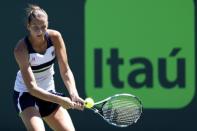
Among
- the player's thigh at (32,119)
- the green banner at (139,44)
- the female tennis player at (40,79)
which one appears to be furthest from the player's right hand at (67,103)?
the green banner at (139,44)

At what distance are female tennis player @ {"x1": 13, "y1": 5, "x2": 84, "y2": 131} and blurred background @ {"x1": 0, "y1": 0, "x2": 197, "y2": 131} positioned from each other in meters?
2.16

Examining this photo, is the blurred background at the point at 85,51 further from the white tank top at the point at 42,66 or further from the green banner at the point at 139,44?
the white tank top at the point at 42,66

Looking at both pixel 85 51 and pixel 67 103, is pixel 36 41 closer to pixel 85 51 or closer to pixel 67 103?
pixel 67 103

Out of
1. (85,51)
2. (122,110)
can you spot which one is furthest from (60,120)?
(85,51)

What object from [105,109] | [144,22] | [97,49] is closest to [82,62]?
[97,49]

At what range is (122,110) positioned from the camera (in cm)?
623

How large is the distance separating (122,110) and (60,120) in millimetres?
527

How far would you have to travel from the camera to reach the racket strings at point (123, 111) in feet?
20.3

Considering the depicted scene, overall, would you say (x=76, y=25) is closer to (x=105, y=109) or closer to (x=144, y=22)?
(x=144, y=22)

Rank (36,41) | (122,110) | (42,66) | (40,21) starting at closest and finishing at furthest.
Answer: (40,21) → (36,41) → (42,66) → (122,110)

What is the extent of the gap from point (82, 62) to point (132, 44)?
1.82 ft

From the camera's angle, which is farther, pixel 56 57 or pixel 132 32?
pixel 132 32

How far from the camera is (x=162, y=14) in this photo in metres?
8.27

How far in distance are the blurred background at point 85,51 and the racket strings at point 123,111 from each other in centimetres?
205
